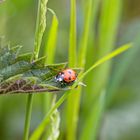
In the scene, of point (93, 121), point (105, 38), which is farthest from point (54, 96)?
point (105, 38)

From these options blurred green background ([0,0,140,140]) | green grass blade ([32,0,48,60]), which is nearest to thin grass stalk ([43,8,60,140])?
green grass blade ([32,0,48,60])

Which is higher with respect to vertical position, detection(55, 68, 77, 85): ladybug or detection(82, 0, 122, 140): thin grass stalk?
detection(82, 0, 122, 140): thin grass stalk

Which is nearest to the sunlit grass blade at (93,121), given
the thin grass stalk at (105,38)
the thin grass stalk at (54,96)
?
the thin grass stalk at (54,96)

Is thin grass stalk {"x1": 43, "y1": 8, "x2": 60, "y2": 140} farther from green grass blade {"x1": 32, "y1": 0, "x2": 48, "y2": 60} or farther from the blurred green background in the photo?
the blurred green background

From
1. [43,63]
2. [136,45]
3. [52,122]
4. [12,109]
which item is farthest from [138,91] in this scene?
[43,63]

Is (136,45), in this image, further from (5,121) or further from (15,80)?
(15,80)

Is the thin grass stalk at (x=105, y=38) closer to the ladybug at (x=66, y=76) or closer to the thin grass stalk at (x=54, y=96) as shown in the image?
the thin grass stalk at (x=54, y=96)
